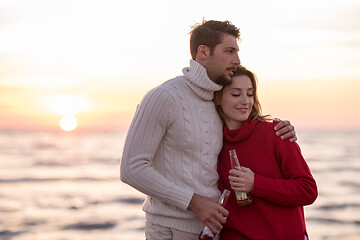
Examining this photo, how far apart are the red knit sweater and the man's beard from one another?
330 mm

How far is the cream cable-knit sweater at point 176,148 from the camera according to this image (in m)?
3.28

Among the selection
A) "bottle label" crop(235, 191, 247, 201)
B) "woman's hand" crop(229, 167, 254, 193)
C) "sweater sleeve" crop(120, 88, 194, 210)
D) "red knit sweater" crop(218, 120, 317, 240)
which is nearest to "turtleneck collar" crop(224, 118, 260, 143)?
"red knit sweater" crop(218, 120, 317, 240)

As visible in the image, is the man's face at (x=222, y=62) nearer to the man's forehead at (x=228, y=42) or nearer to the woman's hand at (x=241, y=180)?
the man's forehead at (x=228, y=42)

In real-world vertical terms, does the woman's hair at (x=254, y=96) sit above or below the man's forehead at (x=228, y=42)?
below

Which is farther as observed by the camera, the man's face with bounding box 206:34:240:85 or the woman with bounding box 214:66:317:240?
the man's face with bounding box 206:34:240:85

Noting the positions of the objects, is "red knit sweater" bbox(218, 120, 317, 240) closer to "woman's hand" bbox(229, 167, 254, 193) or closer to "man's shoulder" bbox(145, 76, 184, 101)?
"woman's hand" bbox(229, 167, 254, 193)

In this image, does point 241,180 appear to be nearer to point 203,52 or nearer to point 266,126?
point 266,126

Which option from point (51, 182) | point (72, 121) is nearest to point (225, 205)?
point (51, 182)

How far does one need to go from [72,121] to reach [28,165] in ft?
156

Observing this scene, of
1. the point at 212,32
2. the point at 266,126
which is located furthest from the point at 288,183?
the point at 212,32

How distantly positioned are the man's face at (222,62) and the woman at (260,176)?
72 mm

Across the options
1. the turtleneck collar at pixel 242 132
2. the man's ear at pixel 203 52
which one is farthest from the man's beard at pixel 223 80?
the turtleneck collar at pixel 242 132

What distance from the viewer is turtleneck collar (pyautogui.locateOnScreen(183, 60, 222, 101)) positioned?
11.6ft

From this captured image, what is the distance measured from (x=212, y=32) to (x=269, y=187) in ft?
3.86
